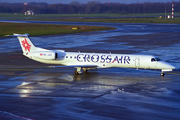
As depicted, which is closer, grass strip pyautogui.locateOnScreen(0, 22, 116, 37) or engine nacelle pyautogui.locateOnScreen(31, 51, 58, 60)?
engine nacelle pyautogui.locateOnScreen(31, 51, 58, 60)

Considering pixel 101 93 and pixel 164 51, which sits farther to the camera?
pixel 164 51

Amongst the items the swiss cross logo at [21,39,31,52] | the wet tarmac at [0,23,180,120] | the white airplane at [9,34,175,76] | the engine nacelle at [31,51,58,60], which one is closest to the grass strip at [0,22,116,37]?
the swiss cross logo at [21,39,31,52]

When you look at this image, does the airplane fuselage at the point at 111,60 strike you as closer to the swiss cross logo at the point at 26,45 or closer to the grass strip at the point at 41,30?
the swiss cross logo at the point at 26,45

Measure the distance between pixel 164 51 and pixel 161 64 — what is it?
827 inches

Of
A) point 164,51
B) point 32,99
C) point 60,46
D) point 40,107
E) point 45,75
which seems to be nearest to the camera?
point 40,107

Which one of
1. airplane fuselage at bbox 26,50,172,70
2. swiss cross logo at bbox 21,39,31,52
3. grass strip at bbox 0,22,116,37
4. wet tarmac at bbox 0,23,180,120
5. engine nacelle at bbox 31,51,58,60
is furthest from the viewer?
grass strip at bbox 0,22,116,37

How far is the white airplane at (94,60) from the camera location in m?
32.7

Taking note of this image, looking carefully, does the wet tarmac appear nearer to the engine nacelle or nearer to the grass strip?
the engine nacelle

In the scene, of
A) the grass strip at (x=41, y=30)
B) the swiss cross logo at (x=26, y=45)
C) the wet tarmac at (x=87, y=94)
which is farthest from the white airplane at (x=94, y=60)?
the grass strip at (x=41, y=30)

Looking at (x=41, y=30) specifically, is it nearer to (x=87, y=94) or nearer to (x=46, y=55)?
(x=46, y=55)

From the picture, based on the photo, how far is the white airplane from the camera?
1288 inches

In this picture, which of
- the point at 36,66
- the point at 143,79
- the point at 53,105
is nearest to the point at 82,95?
the point at 53,105

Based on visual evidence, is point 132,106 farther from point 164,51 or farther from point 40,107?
point 164,51

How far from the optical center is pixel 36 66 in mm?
39656
